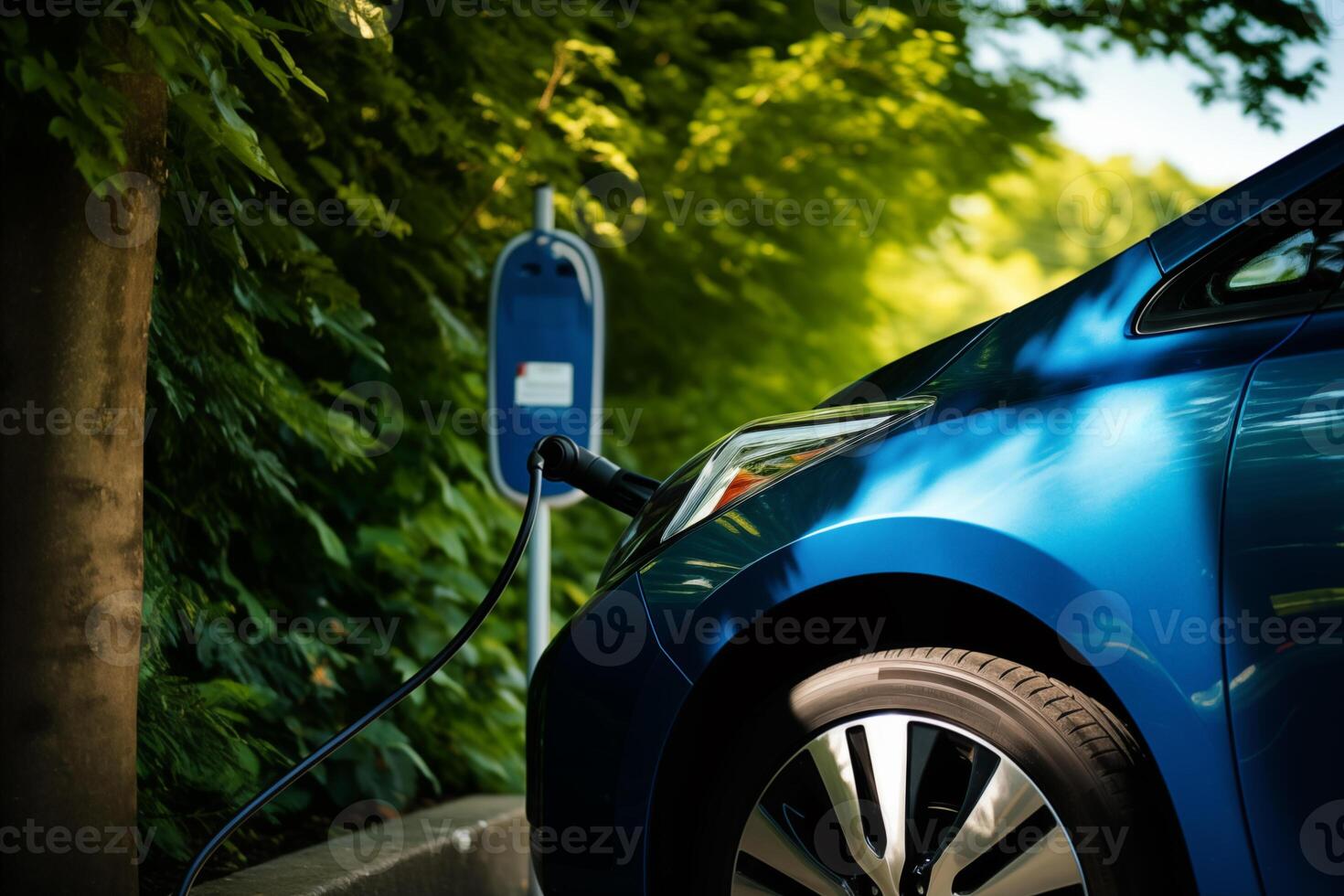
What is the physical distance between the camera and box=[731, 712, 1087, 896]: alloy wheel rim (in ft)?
6.70

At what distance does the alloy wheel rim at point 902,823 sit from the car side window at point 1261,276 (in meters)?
0.79

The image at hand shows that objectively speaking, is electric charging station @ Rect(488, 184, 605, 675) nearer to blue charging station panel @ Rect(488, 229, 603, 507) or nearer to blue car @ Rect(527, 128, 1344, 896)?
blue charging station panel @ Rect(488, 229, 603, 507)

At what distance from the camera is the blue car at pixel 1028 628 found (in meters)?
1.92

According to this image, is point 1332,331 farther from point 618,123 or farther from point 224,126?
point 618,123

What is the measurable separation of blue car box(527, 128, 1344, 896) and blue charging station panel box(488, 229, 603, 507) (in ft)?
6.98

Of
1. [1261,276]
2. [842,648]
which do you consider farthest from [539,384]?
[1261,276]

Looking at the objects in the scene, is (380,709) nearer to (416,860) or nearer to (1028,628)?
(416,860)

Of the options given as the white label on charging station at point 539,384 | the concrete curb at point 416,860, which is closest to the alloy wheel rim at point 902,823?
the concrete curb at point 416,860

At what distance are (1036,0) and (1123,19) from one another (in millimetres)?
456

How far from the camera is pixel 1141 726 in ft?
6.43

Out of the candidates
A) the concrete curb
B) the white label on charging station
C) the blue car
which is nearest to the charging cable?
the concrete curb

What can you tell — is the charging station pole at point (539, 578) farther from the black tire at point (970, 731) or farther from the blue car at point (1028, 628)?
the black tire at point (970, 731)

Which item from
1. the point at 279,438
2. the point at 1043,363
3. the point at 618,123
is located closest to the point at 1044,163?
the point at 618,123

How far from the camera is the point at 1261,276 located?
6.98 feet
